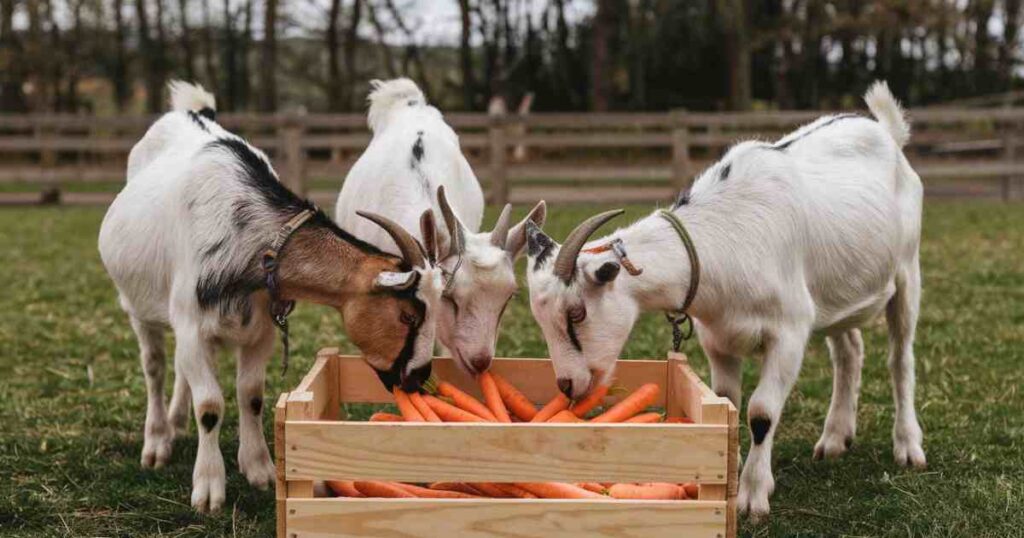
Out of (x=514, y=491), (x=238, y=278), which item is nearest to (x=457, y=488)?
(x=514, y=491)

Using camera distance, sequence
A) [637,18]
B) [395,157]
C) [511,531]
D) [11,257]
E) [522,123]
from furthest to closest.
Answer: [637,18], [522,123], [11,257], [395,157], [511,531]

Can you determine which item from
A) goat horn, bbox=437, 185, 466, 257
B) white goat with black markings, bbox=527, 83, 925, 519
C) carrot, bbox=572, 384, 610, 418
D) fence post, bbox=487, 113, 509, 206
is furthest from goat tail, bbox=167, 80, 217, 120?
fence post, bbox=487, 113, 509, 206

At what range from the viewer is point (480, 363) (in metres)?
4.29

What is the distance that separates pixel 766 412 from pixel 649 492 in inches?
29.1

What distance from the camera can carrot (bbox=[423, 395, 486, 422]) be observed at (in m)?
3.95

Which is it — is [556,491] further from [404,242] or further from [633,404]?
[404,242]

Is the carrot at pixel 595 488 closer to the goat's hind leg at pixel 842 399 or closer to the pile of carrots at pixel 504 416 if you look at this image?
the pile of carrots at pixel 504 416

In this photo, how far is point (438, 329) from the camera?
444 cm

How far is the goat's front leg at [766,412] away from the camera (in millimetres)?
4094

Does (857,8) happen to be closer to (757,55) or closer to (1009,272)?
(757,55)

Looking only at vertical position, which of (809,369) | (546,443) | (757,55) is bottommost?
(809,369)

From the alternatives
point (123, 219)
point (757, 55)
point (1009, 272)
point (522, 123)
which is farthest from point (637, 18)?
point (123, 219)

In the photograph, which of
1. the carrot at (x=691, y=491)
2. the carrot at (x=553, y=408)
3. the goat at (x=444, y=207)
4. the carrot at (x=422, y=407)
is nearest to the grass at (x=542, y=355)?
the carrot at (x=691, y=491)

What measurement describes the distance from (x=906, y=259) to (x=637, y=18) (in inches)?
931
